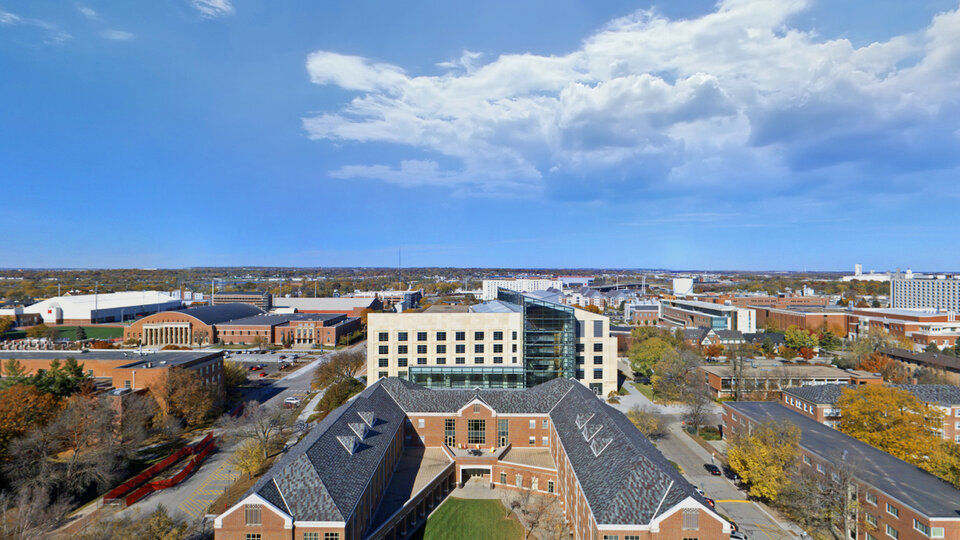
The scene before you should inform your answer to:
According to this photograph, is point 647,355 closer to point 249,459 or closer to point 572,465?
point 572,465

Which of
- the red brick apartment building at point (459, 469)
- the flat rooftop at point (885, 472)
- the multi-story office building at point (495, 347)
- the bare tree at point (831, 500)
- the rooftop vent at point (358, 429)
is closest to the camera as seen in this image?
the red brick apartment building at point (459, 469)

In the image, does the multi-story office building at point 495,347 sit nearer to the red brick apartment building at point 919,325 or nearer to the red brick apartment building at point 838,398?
the red brick apartment building at point 838,398

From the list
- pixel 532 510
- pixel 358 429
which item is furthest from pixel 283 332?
pixel 532 510

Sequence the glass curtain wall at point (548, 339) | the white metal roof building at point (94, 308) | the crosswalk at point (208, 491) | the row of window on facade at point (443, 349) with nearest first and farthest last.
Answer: the crosswalk at point (208, 491), the glass curtain wall at point (548, 339), the row of window on facade at point (443, 349), the white metal roof building at point (94, 308)

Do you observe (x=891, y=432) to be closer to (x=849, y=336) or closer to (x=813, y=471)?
(x=813, y=471)

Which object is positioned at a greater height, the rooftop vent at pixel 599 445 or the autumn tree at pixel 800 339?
the rooftop vent at pixel 599 445

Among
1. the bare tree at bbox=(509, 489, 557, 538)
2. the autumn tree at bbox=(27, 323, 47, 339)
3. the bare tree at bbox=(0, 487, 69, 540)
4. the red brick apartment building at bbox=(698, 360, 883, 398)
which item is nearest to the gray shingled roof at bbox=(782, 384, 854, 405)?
the red brick apartment building at bbox=(698, 360, 883, 398)

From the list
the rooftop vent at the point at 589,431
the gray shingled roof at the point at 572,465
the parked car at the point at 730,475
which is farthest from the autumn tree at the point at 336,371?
the parked car at the point at 730,475

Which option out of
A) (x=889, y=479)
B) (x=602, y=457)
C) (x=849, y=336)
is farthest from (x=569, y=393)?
(x=849, y=336)
